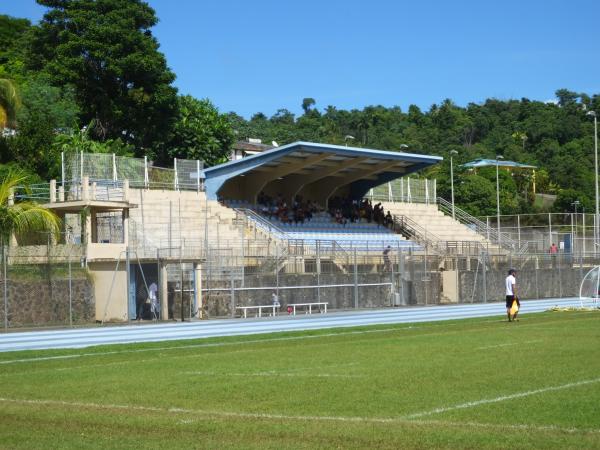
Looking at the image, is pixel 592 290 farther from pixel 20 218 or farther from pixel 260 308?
pixel 20 218

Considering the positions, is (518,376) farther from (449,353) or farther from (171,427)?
(171,427)

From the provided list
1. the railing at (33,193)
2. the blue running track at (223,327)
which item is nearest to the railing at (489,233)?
the blue running track at (223,327)

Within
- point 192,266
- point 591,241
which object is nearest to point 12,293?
point 192,266

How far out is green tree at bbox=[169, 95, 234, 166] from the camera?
6888cm

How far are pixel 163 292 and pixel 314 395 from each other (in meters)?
21.2

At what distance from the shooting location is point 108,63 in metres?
61.7

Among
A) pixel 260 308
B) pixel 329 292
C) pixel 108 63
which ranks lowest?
pixel 260 308

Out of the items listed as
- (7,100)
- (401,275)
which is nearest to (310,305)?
(401,275)

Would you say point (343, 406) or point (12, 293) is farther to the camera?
point (12, 293)

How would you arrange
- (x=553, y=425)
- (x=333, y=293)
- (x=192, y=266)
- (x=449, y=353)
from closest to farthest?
(x=553, y=425), (x=449, y=353), (x=192, y=266), (x=333, y=293)

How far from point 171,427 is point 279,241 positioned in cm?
3169

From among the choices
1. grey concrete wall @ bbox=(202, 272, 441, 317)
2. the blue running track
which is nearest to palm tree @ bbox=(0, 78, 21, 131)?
grey concrete wall @ bbox=(202, 272, 441, 317)

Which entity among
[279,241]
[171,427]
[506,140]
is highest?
[506,140]

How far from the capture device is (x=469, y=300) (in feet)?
144
